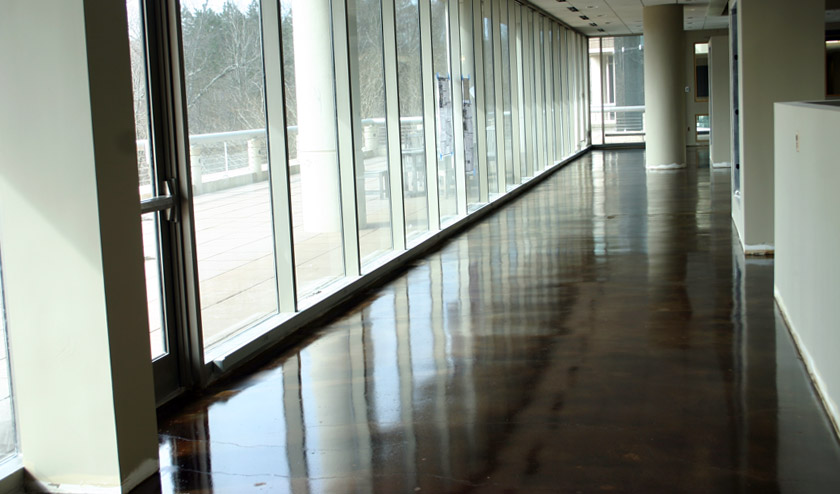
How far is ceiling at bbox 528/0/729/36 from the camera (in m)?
18.1

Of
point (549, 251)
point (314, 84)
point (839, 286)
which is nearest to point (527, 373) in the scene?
point (839, 286)

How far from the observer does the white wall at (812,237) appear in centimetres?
406

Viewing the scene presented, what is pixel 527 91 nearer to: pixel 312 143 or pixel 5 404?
pixel 312 143

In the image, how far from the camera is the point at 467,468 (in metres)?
3.64

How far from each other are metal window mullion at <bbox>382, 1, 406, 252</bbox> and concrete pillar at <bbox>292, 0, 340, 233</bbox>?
138cm

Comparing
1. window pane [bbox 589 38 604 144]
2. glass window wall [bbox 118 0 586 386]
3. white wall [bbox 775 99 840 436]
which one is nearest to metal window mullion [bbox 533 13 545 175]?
glass window wall [bbox 118 0 586 386]

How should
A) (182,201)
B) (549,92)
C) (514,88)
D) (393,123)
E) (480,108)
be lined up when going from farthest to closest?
(549,92) < (514,88) < (480,108) < (393,123) < (182,201)

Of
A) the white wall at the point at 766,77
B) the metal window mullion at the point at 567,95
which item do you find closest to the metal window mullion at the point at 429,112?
the white wall at the point at 766,77

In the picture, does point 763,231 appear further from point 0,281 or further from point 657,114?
point 657,114

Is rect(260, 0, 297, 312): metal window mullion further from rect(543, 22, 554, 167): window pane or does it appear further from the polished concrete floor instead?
rect(543, 22, 554, 167): window pane

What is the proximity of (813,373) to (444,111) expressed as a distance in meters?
6.82

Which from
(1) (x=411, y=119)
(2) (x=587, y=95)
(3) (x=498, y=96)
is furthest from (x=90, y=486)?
(2) (x=587, y=95)

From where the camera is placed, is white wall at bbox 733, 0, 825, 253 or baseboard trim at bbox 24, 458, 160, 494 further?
white wall at bbox 733, 0, 825, 253

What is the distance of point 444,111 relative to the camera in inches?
428
